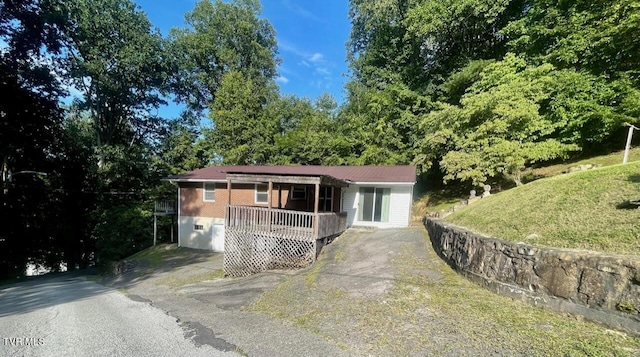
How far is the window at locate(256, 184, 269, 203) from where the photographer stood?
15430 millimetres

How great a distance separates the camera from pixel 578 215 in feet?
17.0

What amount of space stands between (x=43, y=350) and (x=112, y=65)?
25046 millimetres

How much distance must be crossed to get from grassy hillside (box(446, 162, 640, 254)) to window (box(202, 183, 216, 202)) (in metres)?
13.8

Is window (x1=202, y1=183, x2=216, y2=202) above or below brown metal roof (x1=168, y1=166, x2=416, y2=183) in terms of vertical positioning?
below

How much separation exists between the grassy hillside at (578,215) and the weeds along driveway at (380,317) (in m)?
1.26

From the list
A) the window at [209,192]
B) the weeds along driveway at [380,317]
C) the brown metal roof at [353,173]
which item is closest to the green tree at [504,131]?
the brown metal roof at [353,173]

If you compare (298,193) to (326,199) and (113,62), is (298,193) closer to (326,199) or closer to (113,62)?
(326,199)

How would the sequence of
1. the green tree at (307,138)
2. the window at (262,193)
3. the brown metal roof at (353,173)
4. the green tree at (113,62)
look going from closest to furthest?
the brown metal roof at (353,173) → the window at (262,193) → the green tree at (113,62) → the green tree at (307,138)

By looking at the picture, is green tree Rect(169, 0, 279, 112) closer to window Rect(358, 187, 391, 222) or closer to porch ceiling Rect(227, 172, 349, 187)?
window Rect(358, 187, 391, 222)

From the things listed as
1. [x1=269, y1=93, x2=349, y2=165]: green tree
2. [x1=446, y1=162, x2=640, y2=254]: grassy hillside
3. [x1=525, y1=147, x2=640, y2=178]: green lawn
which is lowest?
[x1=446, y1=162, x2=640, y2=254]: grassy hillside

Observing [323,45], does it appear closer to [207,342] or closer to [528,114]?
[528,114]

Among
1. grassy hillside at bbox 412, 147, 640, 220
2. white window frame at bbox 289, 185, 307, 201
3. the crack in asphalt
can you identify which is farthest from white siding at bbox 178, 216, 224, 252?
grassy hillside at bbox 412, 147, 640, 220

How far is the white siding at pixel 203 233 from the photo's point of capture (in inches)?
650

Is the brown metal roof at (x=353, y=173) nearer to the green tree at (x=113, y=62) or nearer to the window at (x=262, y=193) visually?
the window at (x=262, y=193)
